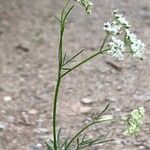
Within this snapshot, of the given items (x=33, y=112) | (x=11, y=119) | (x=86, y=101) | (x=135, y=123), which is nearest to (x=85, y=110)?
(x=86, y=101)

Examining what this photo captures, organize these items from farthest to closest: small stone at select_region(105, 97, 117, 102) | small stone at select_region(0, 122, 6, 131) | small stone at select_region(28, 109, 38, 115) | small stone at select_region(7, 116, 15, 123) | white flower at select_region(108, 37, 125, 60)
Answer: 1. small stone at select_region(105, 97, 117, 102)
2. small stone at select_region(28, 109, 38, 115)
3. small stone at select_region(7, 116, 15, 123)
4. small stone at select_region(0, 122, 6, 131)
5. white flower at select_region(108, 37, 125, 60)

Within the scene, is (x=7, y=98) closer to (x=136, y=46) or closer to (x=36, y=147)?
(x=36, y=147)

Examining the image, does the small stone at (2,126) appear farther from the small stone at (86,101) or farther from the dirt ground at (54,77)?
the small stone at (86,101)

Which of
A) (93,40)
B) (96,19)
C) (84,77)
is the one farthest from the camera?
(96,19)

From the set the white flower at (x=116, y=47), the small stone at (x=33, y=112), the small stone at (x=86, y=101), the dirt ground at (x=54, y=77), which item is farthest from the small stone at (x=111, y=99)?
the white flower at (x=116, y=47)

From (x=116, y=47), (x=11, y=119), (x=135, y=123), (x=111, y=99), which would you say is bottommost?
(x=135, y=123)

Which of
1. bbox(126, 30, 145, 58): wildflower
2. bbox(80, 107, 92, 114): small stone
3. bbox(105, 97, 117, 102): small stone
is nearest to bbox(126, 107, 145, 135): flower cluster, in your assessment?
bbox(126, 30, 145, 58): wildflower

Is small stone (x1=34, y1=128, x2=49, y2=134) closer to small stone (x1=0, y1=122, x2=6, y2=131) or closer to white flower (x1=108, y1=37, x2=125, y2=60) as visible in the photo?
small stone (x1=0, y1=122, x2=6, y2=131)

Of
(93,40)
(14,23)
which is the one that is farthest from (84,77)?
(14,23)

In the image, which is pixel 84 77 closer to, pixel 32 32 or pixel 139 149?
pixel 32 32
